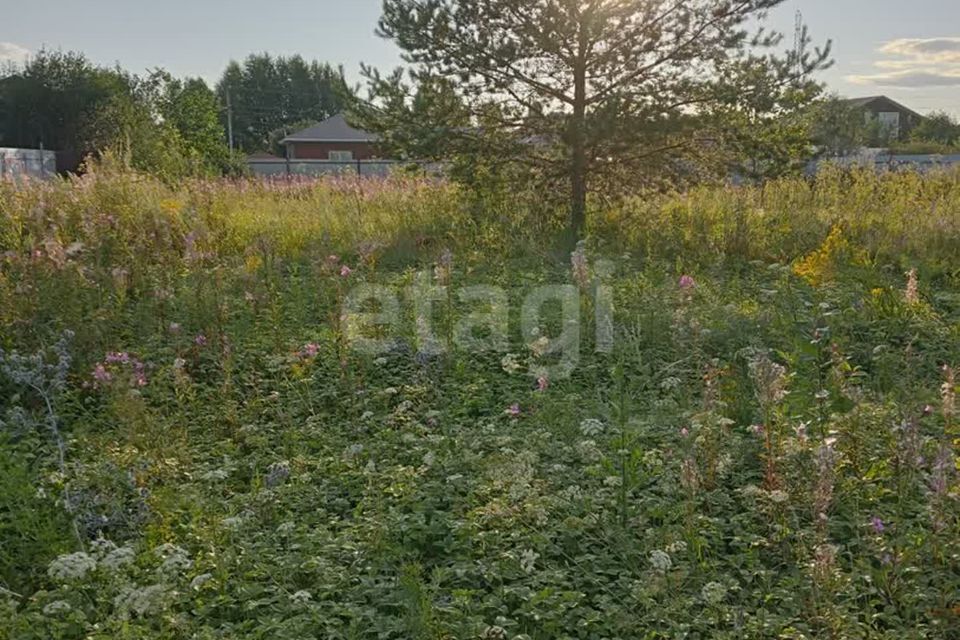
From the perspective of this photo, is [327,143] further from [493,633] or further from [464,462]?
[493,633]

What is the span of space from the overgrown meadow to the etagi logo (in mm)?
55

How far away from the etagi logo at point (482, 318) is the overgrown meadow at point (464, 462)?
0.06m

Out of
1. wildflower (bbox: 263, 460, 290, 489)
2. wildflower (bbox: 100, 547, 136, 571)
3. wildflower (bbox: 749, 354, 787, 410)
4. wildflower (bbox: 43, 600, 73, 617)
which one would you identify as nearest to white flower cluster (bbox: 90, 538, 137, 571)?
wildflower (bbox: 100, 547, 136, 571)

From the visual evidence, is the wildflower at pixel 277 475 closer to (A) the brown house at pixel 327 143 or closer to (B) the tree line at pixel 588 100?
(B) the tree line at pixel 588 100

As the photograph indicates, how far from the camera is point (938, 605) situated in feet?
7.15

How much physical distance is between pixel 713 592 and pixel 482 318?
10.1 feet

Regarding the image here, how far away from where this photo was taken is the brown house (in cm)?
4312

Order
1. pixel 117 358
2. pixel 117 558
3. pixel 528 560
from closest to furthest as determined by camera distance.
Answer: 1. pixel 117 558
2. pixel 528 560
3. pixel 117 358

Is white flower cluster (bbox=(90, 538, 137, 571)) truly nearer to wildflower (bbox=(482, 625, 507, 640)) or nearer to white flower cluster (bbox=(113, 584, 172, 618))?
A: white flower cluster (bbox=(113, 584, 172, 618))

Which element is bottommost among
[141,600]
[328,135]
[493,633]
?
[493,633]

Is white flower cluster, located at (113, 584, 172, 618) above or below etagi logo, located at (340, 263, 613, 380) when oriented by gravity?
below

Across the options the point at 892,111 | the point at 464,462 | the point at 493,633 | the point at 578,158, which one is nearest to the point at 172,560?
the point at 493,633

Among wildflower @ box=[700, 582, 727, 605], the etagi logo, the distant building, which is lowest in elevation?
wildflower @ box=[700, 582, 727, 605]

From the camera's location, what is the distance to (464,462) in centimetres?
307
